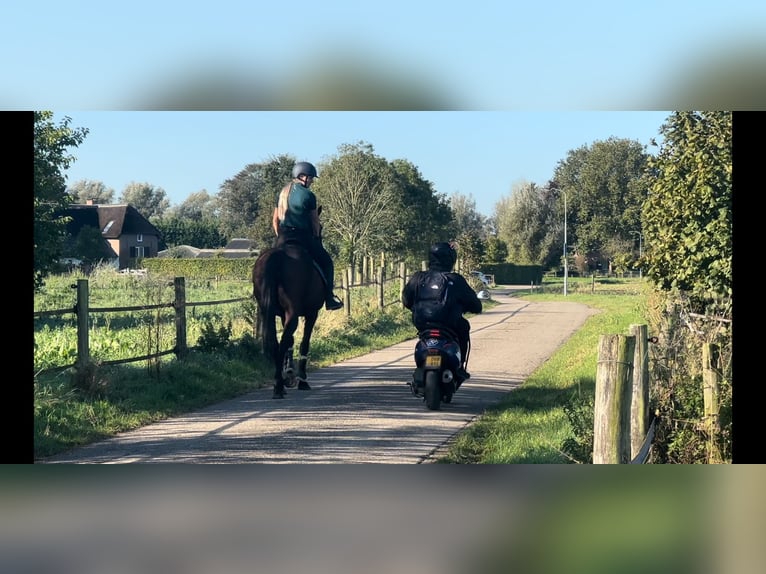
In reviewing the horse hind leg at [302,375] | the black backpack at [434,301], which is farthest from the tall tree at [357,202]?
the horse hind leg at [302,375]

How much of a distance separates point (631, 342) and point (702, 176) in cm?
369

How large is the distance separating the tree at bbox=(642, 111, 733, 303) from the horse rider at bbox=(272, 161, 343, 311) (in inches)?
131

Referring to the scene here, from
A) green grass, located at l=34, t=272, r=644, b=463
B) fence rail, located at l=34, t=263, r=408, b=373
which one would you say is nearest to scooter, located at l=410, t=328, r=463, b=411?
green grass, located at l=34, t=272, r=644, b=463

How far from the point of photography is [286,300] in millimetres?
10812

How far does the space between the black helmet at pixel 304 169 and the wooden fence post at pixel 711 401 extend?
4.26m

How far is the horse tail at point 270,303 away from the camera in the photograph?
35.3 ft

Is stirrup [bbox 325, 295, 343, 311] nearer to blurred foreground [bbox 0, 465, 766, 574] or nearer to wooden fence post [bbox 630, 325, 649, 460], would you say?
blurred foreground [bbox 0, 465, 766, 574]

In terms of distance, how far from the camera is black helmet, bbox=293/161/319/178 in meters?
10.5

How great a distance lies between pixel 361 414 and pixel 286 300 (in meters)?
1.52

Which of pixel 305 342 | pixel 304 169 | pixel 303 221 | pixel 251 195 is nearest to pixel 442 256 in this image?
pixel 303 221

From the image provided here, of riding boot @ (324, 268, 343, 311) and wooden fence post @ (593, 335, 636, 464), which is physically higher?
riding boot @ (324, 268, 343, 311)

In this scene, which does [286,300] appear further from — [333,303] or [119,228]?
[119,228]

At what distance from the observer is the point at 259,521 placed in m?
8.70
